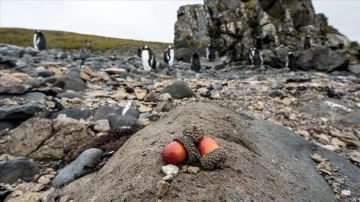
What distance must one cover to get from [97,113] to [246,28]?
23947mm

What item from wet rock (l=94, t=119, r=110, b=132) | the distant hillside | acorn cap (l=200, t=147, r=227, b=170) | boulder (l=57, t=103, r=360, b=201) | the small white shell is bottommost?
the distant hillside

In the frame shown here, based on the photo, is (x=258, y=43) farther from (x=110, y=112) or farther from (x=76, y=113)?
(x=76, y=113)

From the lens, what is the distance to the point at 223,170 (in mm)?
3086

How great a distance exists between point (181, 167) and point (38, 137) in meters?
3.71

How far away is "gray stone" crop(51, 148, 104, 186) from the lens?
4.57m

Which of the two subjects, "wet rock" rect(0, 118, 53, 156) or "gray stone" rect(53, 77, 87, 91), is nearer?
"wet rock" rect(0, 118, 53, 156)

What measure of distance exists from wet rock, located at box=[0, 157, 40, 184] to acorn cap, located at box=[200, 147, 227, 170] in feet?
9.91

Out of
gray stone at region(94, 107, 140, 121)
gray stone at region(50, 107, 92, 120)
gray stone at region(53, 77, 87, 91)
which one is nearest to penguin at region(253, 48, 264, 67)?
gray stone at region(53, 77, 87, 91)

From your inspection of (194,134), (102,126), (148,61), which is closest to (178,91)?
(102,126)

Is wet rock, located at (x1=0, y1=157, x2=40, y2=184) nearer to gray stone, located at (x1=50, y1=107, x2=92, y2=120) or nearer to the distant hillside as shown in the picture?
gray stone, located at (x1=50, y1=107, x2=92, y2=120)

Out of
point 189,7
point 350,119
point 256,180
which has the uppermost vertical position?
point 189,7

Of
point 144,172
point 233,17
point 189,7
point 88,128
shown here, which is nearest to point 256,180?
point 144,172

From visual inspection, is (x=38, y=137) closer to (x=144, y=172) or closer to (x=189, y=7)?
(x=144, y=172)

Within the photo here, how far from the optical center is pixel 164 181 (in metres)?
2.80
